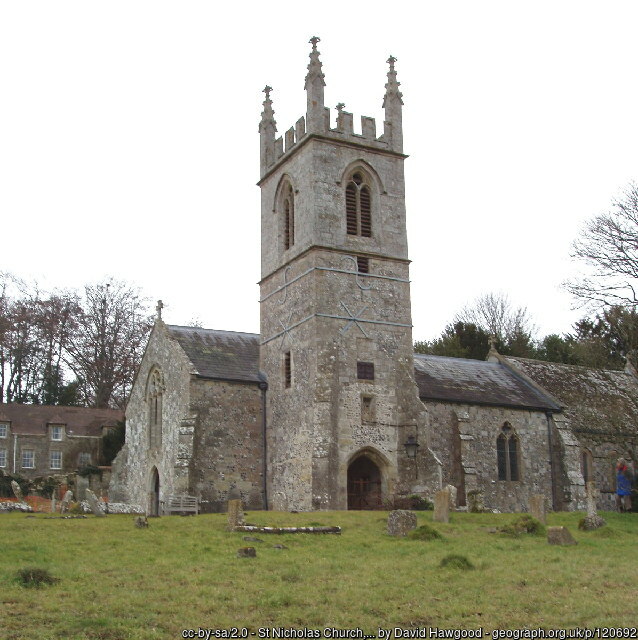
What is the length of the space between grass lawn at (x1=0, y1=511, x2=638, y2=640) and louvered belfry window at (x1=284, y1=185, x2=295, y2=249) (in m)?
13.6

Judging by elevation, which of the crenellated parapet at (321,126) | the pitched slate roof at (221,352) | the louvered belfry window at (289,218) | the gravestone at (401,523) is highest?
the crenellated parapet at (321,126)

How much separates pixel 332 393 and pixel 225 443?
458 cm

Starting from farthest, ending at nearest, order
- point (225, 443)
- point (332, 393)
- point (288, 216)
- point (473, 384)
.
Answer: point (473, 384) < point (288, 216) < point (225, 443) < point (332, 393)

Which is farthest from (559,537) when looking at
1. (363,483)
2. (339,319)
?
(339,319)

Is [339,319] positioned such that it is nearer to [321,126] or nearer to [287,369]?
[287,369]

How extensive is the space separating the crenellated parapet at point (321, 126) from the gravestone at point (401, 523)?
15.4 metres

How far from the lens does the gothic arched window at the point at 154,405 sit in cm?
3328

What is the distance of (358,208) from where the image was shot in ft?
103

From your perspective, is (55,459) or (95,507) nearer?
(95,507)

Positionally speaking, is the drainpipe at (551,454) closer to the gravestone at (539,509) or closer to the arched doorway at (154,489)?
the gravestone at (539,509)

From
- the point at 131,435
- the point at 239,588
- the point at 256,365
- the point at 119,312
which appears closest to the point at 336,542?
the point at 239,588

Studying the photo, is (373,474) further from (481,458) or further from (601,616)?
(601,616)

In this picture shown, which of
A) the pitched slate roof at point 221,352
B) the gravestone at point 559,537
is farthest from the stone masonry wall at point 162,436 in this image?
the gravestone at point 559,537

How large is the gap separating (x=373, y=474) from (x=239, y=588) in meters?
16.2
